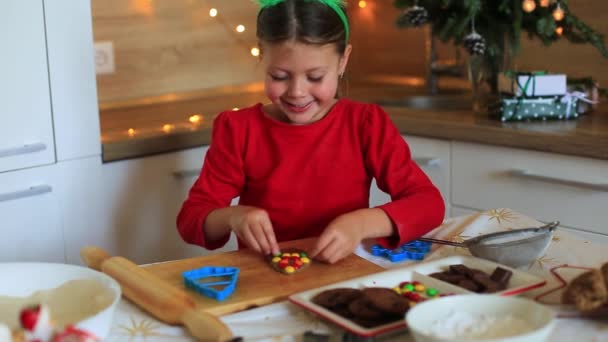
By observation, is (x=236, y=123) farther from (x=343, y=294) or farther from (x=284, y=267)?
(x=343, y=294)

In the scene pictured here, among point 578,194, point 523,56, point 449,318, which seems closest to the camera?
point 449,318

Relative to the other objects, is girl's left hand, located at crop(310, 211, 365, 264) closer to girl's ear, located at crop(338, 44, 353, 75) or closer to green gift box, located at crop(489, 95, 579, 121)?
girl's ear, located at crop(338, 44, 353, 75)

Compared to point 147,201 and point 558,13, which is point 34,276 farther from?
point 558,13

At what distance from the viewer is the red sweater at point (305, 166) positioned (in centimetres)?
160

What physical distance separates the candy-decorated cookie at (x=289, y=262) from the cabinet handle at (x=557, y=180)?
96cm

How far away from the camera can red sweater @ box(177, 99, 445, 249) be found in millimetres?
1603

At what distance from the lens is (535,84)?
7.39ft

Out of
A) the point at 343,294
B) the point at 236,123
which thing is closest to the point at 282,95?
the point at 236,123

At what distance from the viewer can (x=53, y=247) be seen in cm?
193

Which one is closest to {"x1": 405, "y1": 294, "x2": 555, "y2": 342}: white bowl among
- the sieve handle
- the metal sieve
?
the metal sieve

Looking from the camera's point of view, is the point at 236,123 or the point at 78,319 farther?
the point at 236,123

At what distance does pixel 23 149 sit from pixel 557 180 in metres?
1.21

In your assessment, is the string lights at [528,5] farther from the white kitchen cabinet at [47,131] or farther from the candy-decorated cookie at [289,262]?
the candy-decorated cookie at [289,262]

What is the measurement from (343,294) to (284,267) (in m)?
0.18
